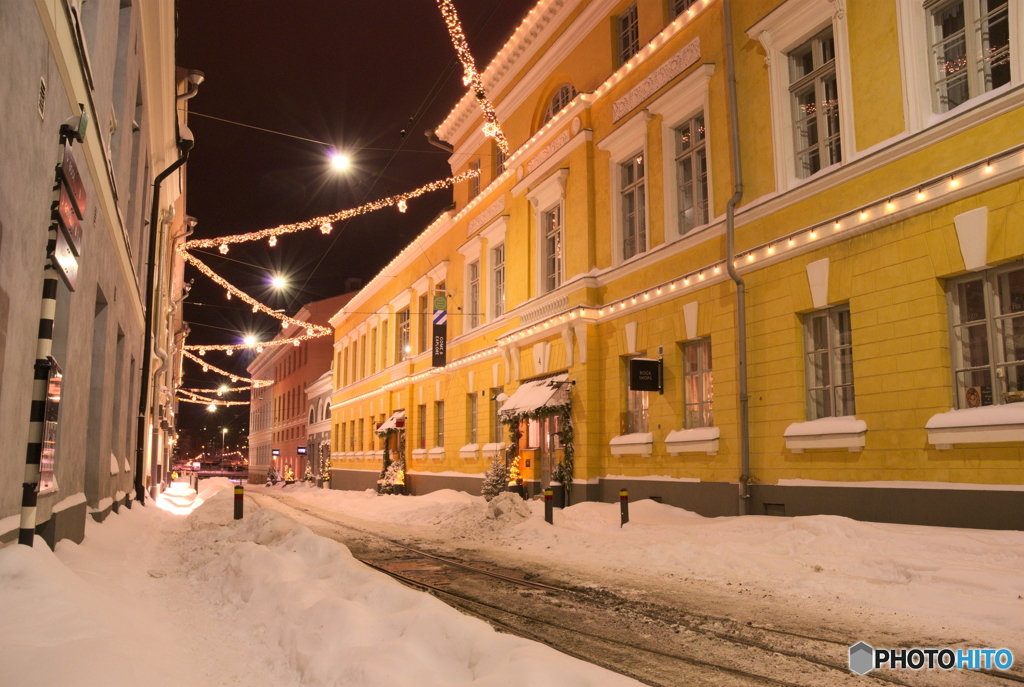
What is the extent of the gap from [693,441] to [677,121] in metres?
6.74

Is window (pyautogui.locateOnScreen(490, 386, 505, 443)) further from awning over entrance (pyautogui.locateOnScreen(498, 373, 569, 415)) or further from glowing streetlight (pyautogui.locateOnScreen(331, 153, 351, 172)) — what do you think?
glowing streetlight (pyautogui.locateOnScreen(331, 153, 351, 172))

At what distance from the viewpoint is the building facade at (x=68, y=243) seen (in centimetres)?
550

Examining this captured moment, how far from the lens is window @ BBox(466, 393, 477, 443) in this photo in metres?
26.3

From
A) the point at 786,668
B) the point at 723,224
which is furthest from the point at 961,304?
the point at 786,668

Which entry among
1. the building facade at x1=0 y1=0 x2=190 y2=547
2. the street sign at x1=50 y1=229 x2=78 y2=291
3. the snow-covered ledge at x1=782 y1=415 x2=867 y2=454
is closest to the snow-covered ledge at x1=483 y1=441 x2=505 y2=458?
the building facade at x1=0 y1=0 x2=190 y2=547

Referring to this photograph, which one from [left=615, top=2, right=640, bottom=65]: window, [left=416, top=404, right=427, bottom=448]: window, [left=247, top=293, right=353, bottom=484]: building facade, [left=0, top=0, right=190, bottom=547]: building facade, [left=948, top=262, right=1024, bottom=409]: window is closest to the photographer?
[left=0, top=0, right=190, bottom=547]: building facade

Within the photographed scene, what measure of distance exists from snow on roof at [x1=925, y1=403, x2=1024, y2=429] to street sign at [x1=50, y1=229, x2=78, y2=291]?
33.1ft

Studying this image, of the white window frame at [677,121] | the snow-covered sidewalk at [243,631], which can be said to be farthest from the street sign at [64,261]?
the white window frame at [677,121]

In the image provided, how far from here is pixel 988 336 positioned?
9758mm

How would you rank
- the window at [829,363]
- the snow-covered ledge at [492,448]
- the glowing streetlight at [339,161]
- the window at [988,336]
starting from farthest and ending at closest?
the snow-covered ledge at [492,448] → the glowing streetlight at [339,161] → the window at [829,363] → the window at [988,336]

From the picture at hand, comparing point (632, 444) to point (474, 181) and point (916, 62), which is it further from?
point (474, 181)

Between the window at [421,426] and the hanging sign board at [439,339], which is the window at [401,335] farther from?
the hanging sign board at [439,339]

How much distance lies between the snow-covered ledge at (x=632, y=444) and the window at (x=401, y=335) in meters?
18.1

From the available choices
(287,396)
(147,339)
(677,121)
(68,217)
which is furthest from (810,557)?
(287,396)
